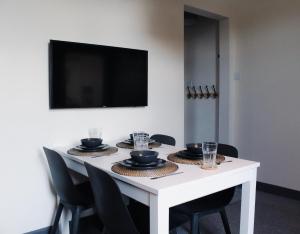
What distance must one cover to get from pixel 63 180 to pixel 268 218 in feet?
6.46

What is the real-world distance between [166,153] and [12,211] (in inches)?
49.1

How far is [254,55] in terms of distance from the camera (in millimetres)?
3547

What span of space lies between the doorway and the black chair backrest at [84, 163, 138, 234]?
2.87 m

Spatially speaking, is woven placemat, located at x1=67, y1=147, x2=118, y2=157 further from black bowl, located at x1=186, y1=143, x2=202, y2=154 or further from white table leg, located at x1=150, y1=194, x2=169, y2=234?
white table leg, located at x1=150, y1=194, x2=169, y2=234

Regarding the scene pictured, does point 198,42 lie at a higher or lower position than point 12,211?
higher

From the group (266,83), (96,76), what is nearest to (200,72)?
(266,83)

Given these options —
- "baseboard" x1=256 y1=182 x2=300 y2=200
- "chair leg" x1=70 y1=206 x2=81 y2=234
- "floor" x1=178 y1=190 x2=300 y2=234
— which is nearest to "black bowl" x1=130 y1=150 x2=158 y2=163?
"chair leg" x1=70 y1=206 x2=81 y2=234

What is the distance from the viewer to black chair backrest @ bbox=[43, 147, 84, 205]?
1893mm

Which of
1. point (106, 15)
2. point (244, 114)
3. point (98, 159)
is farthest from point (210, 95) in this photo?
point (98, 159)

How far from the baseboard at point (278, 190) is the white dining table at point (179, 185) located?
1.67m

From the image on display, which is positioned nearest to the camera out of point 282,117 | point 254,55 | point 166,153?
point 166,153

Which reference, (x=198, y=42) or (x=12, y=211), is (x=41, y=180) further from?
(x=198, y=42)

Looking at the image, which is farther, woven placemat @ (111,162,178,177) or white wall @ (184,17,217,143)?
white wall @ (184,17,217,143)

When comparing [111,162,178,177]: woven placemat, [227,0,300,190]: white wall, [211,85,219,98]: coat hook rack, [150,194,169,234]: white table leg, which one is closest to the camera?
[150,194,169,234]: white table leg
